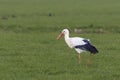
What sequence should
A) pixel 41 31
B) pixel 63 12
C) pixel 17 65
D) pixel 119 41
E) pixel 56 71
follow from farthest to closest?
pixel 63 12
pixel 41 31
pixel 119 41
pixel 17 65
pixel 56 71

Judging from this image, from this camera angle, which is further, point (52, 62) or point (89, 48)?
point (52, 62)

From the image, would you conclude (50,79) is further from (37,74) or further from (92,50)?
(92,50)

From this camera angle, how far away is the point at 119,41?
73.5 feet

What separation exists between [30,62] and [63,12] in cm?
3175

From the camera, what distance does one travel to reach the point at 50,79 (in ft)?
42.0

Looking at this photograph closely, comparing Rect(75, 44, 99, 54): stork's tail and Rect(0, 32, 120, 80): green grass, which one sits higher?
Rect(75, 44, 99, 54): stork's tail

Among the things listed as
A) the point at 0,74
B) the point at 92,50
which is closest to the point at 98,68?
the point at 92,50

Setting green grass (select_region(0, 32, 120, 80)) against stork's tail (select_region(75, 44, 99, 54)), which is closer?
green grass (select_region(0, 32, 120, 80))

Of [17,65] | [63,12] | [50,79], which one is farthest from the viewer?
[63,12]

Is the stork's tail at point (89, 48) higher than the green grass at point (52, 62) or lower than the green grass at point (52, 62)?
higher

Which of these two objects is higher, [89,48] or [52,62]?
[89,48]

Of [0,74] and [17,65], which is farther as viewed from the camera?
[17,65]

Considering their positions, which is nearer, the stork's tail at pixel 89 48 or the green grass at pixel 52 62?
the green grass at pixel 52 62

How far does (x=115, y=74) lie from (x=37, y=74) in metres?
2.22
